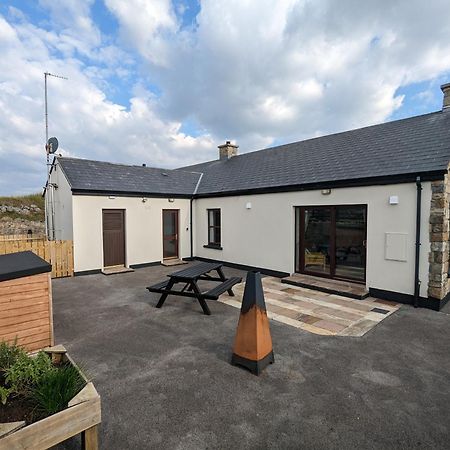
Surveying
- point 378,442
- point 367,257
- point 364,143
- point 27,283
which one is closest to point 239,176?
point 364,143

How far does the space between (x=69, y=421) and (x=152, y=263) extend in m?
9.46

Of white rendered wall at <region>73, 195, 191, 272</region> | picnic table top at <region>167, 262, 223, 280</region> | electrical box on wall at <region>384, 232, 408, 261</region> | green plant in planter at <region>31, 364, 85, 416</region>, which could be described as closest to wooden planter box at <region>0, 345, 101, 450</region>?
green plant in planter at <region>31, 364, 85, 416</region>

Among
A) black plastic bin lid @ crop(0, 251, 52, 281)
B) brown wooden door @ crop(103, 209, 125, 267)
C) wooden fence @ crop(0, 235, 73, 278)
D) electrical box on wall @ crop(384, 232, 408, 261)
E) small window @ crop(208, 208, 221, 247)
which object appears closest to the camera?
black plastic bin lid @ crop(0, 251, 52, 281)

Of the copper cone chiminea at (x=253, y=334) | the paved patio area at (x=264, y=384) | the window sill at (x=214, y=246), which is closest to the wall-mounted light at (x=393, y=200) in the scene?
the paved patio area at (x=264, y=384)

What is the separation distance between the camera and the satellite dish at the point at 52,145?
10828 millimetres

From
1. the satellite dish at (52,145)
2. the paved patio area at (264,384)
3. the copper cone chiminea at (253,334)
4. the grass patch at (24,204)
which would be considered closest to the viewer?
the paved patio area at (264,384)

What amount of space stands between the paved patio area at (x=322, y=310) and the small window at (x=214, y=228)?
441cm

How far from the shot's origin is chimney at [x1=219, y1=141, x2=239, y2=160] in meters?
15.5

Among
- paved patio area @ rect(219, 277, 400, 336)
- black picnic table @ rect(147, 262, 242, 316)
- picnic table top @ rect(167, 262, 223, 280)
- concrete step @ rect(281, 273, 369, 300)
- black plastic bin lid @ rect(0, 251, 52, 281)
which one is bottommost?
paved patio area @ rect(219, 277, 400, 336)

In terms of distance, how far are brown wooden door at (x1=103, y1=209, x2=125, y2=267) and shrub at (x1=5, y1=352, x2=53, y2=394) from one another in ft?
26.7

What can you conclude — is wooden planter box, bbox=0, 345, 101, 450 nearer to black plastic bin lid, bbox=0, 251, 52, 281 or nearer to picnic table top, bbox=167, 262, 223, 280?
black plastic bin lid, bbox=0, 251, 52, 281

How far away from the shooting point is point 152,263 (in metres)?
11.4

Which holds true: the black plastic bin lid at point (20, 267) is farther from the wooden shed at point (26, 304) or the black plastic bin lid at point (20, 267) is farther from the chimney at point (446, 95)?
the chimney at point (446, 95)

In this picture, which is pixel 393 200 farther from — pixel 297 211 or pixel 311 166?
pixel 311 166
